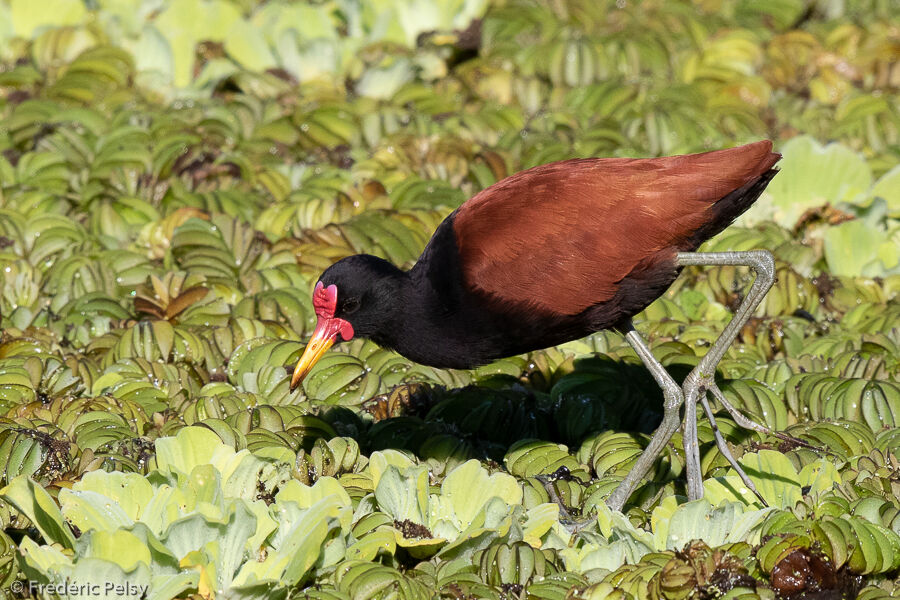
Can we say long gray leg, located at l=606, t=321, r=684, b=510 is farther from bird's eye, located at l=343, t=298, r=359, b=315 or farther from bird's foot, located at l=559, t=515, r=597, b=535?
bird's eye, located at l=343, t=298, r=359, b=315

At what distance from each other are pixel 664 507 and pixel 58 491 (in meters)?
2.26

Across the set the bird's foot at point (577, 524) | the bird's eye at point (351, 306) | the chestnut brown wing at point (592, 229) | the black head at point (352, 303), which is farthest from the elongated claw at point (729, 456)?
the bird's eye at point (351, 306)

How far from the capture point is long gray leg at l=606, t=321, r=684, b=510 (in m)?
4.52

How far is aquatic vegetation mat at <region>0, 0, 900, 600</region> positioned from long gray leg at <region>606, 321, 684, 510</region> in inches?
4.0

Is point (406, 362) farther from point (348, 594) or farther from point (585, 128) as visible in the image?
point (585, 128)

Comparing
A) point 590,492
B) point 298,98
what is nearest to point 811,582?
point 590,492

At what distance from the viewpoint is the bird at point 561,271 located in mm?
4395

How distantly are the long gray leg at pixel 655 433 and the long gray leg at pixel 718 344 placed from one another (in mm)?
76

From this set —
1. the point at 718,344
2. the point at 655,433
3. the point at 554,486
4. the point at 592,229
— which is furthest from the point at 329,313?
the point at 718,344

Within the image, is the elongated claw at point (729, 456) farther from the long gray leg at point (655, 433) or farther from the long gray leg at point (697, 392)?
the long gray leg at point (655, 433)

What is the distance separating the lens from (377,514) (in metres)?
4.26

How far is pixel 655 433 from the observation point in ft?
15.1

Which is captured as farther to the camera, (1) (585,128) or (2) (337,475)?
(1) (585,128)

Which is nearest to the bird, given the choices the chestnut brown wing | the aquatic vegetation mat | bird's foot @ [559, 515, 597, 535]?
the chestnut brown wing
